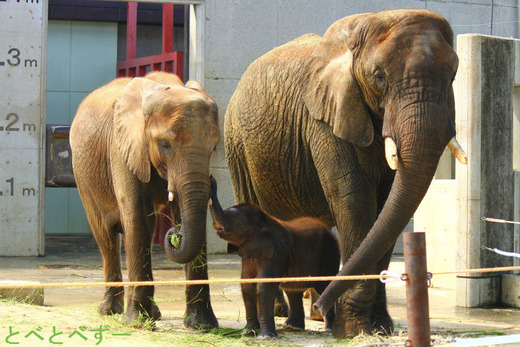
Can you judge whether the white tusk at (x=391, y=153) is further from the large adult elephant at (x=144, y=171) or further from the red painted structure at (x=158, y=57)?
the red painted structure at (x=158, y=57)

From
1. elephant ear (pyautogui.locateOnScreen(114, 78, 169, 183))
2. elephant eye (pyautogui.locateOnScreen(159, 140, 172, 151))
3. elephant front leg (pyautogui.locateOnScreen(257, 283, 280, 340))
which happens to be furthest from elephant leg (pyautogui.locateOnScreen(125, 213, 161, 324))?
elephant front leg (pyautogui.locateOnScreen(257, 283, 280, 340))

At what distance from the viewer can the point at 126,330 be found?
748 cm

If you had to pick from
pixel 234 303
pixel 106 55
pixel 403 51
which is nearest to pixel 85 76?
pixel 106 55

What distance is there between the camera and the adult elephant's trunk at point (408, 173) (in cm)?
641

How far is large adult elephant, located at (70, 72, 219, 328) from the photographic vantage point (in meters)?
7.10

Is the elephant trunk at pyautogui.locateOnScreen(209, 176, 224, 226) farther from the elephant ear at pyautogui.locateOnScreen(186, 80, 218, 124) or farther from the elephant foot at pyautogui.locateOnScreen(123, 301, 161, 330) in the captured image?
the elephant foot at pyautogui.locateOnScreen(123, 301, 161, 330)

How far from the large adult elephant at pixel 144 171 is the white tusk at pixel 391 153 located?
134 centimetres

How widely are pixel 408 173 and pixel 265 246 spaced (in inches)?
60.1

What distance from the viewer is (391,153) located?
6570mm

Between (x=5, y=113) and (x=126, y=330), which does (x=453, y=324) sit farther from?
(x=5, y=113)

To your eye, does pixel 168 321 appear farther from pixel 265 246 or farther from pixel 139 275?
pixel 265 246

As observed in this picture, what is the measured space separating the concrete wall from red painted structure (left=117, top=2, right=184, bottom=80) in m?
0.59

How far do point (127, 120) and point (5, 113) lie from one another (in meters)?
7.36

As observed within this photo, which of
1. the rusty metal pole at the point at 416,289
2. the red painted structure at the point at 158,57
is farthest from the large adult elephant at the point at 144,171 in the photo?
the red painted structure at the point at 158,57
